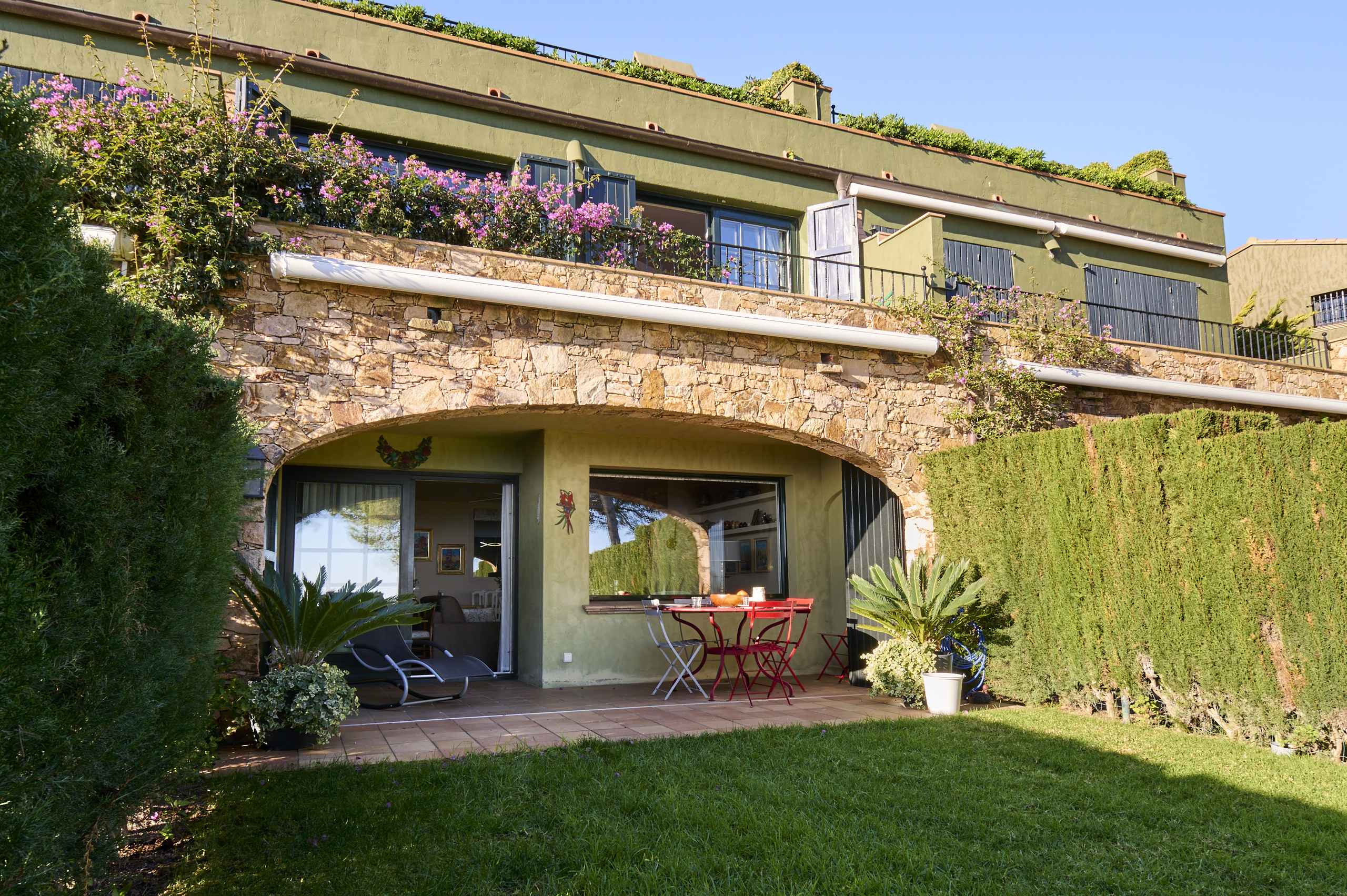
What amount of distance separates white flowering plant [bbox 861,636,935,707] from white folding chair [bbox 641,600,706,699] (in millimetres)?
1575

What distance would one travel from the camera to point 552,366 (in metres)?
7.13

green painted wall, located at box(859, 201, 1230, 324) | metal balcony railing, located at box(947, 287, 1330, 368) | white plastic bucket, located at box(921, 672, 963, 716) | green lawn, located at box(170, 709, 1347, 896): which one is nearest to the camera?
green lawn, located at box(170, 709, 1347, 896)

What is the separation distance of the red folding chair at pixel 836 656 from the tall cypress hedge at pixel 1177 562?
2.36 m

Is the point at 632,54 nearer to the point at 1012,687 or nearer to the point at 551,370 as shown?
the point at 551,370

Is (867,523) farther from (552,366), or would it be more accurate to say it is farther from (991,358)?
(552,366)

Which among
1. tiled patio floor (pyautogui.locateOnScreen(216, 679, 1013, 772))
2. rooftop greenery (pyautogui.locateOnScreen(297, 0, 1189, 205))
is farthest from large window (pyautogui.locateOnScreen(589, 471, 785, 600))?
rooftop greenery (pyautogui.locateOnScreen(297, 0, 1189, 205))

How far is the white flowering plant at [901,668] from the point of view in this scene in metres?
7.25

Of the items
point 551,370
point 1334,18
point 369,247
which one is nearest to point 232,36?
point 369,247

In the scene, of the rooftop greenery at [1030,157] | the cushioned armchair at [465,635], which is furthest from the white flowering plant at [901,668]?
A: the rooftop greenery at [1030,157]

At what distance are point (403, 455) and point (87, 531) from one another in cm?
736

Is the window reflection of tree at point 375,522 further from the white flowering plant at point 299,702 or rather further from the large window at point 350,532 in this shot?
the white flowering plant at point 299,702

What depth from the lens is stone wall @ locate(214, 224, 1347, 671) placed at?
633cm

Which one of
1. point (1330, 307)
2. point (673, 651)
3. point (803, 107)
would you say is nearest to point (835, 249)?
point (803, 107)

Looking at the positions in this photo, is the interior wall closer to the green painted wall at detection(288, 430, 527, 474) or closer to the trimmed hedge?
the green painted wall at detection(288, 430, 527, 474)
